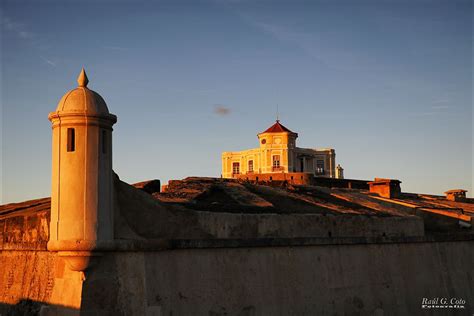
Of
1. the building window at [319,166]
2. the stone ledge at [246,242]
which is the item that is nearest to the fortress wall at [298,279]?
the stone ledge at [246,242]

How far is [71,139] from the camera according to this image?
12.7m

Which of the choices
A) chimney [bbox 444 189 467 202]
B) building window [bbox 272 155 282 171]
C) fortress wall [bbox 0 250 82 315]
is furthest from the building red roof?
fortress wall [bbox 0 250 82 315]

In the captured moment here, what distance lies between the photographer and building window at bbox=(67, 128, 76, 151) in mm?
12680

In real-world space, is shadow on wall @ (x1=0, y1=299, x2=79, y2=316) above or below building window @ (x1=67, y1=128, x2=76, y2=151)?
below

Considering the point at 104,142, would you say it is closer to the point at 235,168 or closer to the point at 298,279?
the point at 298,279

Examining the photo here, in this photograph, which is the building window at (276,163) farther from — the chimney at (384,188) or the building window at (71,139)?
the building window at (71,139)

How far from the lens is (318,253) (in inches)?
687

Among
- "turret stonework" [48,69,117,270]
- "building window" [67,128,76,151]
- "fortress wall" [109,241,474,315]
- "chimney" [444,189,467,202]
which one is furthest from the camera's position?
"chimney" [444,189,467,202]

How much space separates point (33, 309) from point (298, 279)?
6386 mm

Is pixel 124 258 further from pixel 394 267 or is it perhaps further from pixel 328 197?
pixel 328 197

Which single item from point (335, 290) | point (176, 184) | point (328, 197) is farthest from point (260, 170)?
point (335, 290)

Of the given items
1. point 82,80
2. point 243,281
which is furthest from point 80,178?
point 243,281

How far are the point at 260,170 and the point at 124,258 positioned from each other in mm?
46995

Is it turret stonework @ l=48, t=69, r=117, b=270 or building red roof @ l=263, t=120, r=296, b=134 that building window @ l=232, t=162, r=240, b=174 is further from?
turret stonework @ l=48, t=69, r=117, b=270
